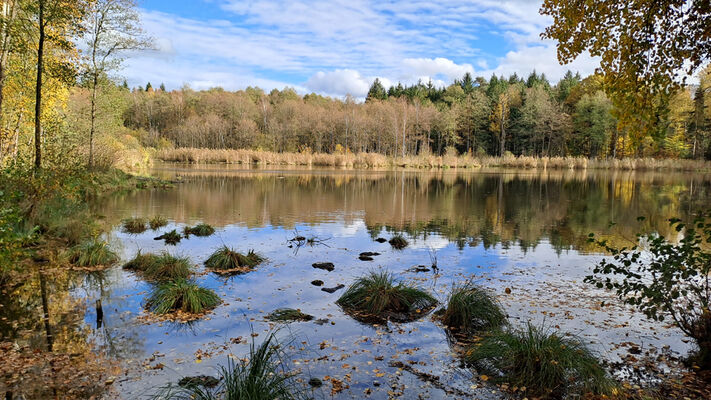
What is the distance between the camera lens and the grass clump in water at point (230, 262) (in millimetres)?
10547

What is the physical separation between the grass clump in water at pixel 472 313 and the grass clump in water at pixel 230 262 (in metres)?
5.33

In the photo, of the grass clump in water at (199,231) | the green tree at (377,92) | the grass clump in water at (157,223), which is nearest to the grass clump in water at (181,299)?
the grass clump in water at (199,231)

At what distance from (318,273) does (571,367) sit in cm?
624

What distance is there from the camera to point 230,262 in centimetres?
1071

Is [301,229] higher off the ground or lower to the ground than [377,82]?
lower

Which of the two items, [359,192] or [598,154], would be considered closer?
[359,192]

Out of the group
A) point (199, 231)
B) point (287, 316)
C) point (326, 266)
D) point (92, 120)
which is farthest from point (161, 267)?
point (92, 120)

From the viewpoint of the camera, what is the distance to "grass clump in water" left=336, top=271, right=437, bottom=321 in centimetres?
769

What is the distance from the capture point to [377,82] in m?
123

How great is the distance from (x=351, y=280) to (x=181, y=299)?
358 centimetres

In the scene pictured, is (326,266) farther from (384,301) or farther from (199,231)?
(199,231)

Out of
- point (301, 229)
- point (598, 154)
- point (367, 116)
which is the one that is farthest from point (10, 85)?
point (598, 154)

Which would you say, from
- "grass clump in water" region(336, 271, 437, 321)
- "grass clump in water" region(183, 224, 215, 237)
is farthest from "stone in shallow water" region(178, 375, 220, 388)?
"grass clump in water" region(183, 224, 215, 237)

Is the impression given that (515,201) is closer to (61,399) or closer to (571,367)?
(571,367)
